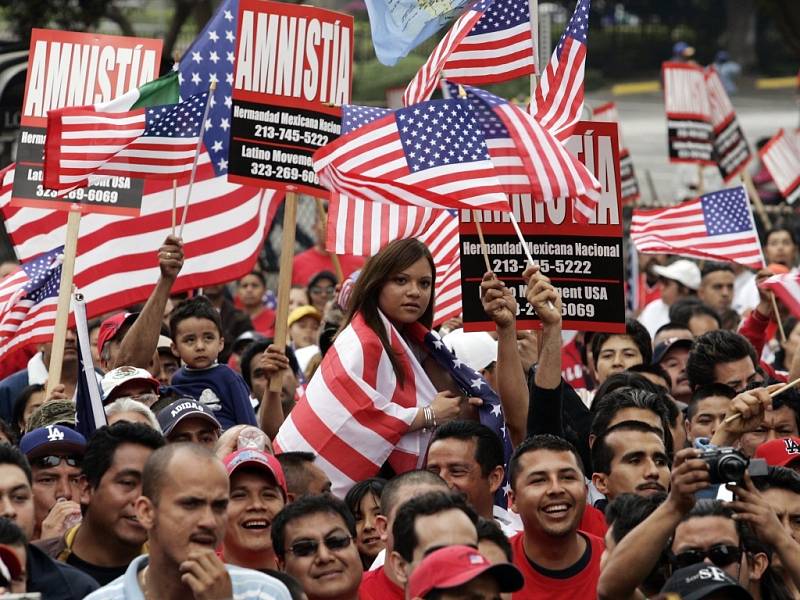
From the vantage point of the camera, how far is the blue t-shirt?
33.5ft

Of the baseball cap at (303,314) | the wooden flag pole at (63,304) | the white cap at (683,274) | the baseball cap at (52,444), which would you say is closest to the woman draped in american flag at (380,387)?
the baseball cap at (52,444)

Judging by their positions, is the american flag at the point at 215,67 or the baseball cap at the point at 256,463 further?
the american flag at the point at 215,67

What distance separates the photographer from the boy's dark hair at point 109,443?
7.53 meters

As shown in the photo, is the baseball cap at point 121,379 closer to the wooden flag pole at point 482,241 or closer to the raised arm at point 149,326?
the raised arm at point 149,326

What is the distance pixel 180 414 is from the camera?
8836mm

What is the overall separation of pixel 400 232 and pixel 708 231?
2.78 metres

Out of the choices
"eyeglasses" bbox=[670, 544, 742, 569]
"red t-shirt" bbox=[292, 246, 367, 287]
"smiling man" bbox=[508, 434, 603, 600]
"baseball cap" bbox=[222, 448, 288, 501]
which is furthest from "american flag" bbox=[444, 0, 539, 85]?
"red t-shirt" bbox=[292, 246, 367, 287]

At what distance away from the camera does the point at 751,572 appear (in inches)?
288

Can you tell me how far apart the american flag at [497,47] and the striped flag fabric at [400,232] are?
1020 millimetres

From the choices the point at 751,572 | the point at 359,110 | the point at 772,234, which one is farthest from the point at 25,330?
the point at 772,234

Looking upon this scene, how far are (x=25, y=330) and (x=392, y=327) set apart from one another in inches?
111

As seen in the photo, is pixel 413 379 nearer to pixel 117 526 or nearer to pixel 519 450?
pixel 519 450

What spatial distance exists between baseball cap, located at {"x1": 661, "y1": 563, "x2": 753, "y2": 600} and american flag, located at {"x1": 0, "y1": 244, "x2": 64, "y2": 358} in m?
5.26

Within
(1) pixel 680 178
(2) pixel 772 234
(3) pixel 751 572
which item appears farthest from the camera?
(1) pixel 680 178
